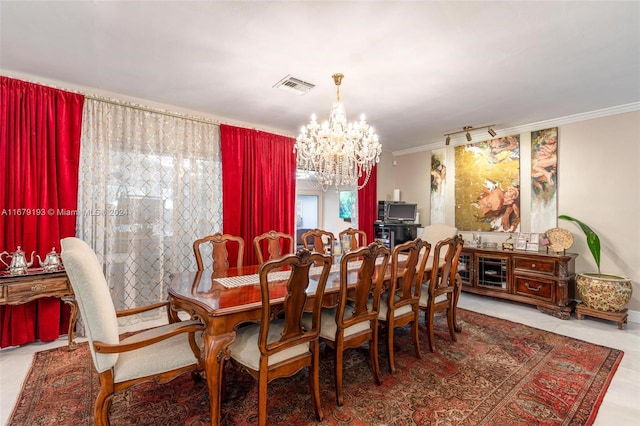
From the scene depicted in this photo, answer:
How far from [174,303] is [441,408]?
1.92 m

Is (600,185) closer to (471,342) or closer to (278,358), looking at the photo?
(471,342)

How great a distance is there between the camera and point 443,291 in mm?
2812

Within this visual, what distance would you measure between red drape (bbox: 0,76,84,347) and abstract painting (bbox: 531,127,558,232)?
5.71 metres

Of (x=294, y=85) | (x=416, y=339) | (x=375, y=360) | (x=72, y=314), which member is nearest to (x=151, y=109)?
(x=294, y=85)

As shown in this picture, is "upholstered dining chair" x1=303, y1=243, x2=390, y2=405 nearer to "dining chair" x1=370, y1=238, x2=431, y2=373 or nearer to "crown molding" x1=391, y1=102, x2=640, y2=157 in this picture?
"dining chair" x1=370, y1=238, x2=431, y2=373

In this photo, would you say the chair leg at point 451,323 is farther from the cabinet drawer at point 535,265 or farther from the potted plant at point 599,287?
the potted plant at point 599,287

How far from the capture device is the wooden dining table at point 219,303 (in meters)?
1.63

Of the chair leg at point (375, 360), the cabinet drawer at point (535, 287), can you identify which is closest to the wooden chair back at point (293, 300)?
the chair leg at point (375, 360)

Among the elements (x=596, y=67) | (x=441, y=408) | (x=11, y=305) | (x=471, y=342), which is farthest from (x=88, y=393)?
(x=596, y=67)

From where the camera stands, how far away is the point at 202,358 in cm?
182

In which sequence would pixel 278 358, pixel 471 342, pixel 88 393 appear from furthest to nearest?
pixel 471 342 < pixel 88 393 < pixel 278 358

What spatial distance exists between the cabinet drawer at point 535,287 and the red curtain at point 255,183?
3337mm

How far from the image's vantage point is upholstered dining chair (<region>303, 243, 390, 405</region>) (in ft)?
6.29

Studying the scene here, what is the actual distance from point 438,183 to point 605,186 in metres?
2.21
